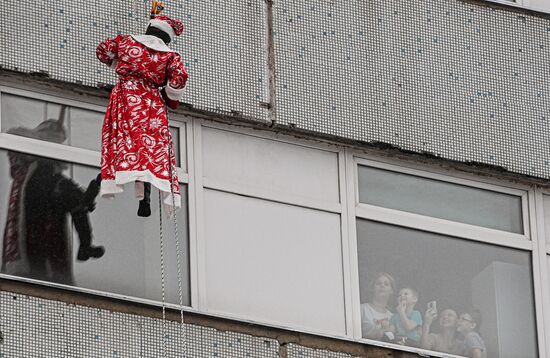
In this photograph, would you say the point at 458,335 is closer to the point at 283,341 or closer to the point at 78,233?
the point at 283,341

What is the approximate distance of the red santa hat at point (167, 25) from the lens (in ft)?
64.9

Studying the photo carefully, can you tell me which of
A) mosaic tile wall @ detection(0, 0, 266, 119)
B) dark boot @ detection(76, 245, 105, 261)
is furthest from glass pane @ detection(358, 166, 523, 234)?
dark boot @ detection(76, 245, 105, 261)

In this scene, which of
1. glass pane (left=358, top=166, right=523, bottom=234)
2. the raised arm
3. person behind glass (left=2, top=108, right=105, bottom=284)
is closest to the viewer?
the raised arm

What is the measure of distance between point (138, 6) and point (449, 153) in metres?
2.64

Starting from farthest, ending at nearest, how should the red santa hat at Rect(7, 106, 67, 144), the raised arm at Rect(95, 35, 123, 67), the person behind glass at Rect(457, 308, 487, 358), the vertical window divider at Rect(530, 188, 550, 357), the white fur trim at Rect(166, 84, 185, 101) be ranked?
1. the vertical window divider at Rect(530, 188, 550, 357)
2. the person behind glass at Rect(457, 308, 487, 358)
3. the red santa hat at Rect(7, 106, 67, 144)
4. the raised arm at Rect(95, 35, 123, 67)
5. the white fur trim at Rect(166, 84, 185, 101)

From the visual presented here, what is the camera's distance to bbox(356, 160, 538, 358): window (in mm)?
21156

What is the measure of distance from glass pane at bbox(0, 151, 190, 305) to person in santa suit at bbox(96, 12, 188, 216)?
33.1 inches

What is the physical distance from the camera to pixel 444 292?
21.4 metres

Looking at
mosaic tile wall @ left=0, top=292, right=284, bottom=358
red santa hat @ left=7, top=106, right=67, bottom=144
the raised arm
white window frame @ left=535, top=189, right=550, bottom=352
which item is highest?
the raised arm

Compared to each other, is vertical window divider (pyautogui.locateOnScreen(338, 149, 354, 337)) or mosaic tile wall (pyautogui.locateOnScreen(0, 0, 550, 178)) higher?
mosaic tile wall (pyautogui.locateOnScreen(0, 0, 550, 178))

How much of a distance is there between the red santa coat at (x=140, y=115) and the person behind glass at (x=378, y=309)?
6.91ft

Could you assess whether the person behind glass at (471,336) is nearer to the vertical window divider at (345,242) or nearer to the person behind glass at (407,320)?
the person behind glass at (407,320)

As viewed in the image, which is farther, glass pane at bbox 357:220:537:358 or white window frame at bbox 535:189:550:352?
white window frame at bbox 535:189:550:352

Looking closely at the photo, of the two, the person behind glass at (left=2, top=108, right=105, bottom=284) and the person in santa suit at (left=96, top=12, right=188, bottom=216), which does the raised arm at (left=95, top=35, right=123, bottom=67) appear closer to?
the person in santa suit at (left=96, top=12, right=188, bottom=216)
